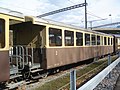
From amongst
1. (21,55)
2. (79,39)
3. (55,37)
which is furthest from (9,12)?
(79,39)

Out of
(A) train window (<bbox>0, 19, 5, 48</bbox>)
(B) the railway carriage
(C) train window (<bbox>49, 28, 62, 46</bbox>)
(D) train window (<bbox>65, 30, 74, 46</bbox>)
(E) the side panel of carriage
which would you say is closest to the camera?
(A) train window (<bbox>0, 19, 5, 48</bbox>)

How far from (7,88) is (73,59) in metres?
7.22

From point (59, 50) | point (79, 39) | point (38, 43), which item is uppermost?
point (79, 39)

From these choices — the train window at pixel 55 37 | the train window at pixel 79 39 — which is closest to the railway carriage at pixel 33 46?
the train window at pixel 55 37

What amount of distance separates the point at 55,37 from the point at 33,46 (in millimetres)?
1312

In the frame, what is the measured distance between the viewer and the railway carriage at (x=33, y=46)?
333 inches

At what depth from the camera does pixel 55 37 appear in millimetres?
12531

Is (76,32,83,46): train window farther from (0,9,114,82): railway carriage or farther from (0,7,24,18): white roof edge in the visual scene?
(0,7,24,18): white roof edge

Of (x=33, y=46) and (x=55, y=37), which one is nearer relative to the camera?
(x=33, y=46)

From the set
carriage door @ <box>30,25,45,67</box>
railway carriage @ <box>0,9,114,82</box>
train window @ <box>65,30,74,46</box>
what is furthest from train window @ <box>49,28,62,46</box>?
train window @ <box>65,30,74,46</box>

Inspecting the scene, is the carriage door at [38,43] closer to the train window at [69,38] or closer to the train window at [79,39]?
the train window at [69,38]

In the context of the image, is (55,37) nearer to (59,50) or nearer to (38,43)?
(59,50)

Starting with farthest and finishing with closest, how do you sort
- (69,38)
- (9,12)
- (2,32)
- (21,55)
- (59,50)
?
(69,38) < (59,50) < (21,55) < (9,12) < (2,32)

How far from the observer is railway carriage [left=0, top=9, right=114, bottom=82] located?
847cm
